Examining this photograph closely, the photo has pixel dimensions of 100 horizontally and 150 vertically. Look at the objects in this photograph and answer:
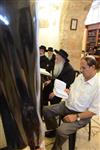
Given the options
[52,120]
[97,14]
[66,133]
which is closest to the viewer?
[66,133]

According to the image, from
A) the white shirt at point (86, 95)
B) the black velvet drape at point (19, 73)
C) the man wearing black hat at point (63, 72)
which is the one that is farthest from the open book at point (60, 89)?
the black velvet drape at point (19, 73)

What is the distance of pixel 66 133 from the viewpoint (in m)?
2.12

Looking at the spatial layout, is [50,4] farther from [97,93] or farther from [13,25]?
[13,25]

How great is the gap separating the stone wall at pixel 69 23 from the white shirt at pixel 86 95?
343cm

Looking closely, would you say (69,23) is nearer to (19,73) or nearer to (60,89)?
(60,89)

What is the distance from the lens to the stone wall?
5297 mm

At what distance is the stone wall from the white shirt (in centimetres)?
343

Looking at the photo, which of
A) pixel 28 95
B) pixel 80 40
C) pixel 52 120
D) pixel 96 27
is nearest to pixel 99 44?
pixel 96 27

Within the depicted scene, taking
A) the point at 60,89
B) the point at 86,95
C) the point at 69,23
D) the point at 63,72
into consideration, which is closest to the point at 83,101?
the point at 86,95

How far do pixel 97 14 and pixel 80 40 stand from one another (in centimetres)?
515

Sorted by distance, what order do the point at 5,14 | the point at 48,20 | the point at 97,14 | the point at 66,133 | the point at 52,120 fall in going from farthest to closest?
the point at 97,14
the point at 48,20
the point at 52,120
the point at 66,133
the point at 5,14

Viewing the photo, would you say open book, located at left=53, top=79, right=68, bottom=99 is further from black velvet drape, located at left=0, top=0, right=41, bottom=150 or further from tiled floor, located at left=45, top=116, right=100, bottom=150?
black velvet drape, located at left=0, top=0, right=41, bottom=150

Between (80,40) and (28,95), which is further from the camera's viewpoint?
(80,40)

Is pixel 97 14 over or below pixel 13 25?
over
